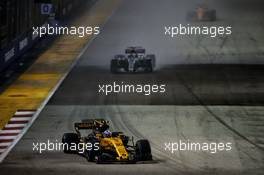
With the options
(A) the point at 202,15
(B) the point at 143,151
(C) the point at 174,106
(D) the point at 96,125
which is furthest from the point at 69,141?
(A) the point at 202,15

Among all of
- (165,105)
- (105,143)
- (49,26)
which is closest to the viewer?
(105,143)

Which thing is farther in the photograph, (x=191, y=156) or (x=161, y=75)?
(x=161, y=75)

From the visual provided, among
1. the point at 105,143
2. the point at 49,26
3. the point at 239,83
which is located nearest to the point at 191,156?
the point at 105,143

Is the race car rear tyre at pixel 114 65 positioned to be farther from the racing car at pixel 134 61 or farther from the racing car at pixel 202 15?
the racing car at pixel 202 15

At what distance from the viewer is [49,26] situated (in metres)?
59.4

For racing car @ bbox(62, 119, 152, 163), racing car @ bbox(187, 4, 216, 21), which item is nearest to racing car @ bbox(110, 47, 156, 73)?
racing car @ bbox(62, 119, 152, 163)

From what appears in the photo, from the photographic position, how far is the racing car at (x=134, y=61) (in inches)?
1795

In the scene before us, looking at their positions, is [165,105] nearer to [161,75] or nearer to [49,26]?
[161,75]

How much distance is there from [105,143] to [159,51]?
1051 inches

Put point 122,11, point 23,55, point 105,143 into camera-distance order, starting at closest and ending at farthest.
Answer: point 105,143 → point 23,55 → point 122,11

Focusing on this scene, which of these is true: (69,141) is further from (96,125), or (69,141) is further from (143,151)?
(143,151)

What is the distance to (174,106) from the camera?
124ft

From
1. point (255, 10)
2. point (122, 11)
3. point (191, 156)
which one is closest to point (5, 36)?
point (191, 156)

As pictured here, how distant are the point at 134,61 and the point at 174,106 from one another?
8806mm
